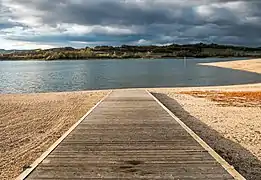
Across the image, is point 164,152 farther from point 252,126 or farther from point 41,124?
point 41,124

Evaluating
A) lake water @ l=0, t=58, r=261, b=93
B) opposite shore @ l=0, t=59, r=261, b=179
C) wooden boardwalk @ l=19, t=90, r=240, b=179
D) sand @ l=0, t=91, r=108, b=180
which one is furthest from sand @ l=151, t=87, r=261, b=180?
lake water @ l=0, t=58, r=261, b=93

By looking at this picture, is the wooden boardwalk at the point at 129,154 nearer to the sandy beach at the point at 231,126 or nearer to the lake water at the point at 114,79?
the sandy beach at the point at 231,126

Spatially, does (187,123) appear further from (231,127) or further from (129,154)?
(129,154)

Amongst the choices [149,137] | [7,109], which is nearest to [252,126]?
[149,137]

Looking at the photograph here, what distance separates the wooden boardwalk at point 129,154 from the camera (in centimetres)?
615

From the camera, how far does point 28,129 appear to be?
43.8 feet

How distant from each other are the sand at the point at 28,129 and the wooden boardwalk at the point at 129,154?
3.86ft

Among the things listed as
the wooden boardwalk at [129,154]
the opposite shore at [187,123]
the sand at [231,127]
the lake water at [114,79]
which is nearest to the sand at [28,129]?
the opposite shore at [187,123]

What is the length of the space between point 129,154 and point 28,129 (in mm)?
6999

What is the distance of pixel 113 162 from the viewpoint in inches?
270

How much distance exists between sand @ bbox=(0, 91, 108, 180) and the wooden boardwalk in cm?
118

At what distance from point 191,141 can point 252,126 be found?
5.42 meters

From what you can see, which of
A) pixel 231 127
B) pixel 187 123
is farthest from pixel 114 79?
pixel 231 127

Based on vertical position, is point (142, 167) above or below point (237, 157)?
above
